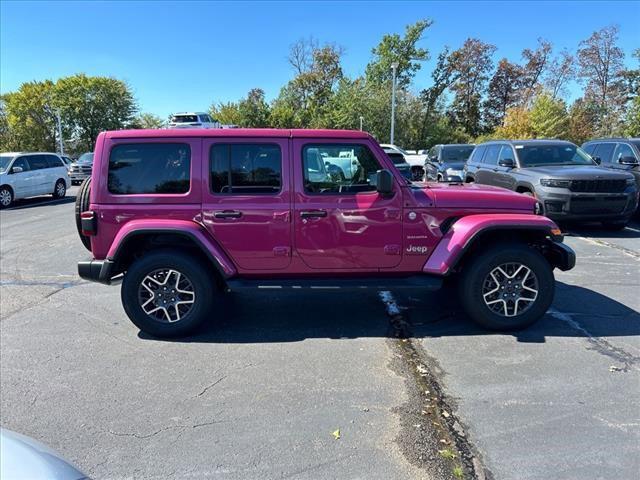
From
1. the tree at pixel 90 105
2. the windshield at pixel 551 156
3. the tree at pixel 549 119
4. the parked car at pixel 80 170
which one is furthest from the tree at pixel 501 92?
the windshield at pixel 551 156

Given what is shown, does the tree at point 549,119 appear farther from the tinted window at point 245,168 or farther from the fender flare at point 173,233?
the fender flare at point 173,233

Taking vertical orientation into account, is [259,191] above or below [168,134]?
below

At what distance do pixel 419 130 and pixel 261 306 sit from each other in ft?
154

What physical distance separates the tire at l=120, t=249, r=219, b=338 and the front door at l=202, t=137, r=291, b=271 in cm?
39

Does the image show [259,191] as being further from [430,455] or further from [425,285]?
[430,455]

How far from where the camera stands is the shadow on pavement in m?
4.66

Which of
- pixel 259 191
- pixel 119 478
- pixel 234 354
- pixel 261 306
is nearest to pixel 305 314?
pixel 261 306

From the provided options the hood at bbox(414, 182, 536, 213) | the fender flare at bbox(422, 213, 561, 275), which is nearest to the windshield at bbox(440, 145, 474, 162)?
the hood at bbox(414, 182, 536, 213)

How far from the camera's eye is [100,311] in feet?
18.2

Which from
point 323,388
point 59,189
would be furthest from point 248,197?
point 59,189

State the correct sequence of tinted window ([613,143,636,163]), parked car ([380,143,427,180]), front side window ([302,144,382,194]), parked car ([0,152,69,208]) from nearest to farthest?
Result: front side window ([302,144,382,194]), tinted window ([613,143,636,163]), parked car ([0,152,69,208]), parked car ([380,143,427,180])

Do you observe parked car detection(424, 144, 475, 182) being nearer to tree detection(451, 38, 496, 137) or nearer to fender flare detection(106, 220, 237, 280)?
fender flare detection(106, 220, 237, 280)

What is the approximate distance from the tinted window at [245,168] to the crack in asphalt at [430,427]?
1.95 m

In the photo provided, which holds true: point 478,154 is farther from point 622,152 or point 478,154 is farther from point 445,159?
point 445,159
